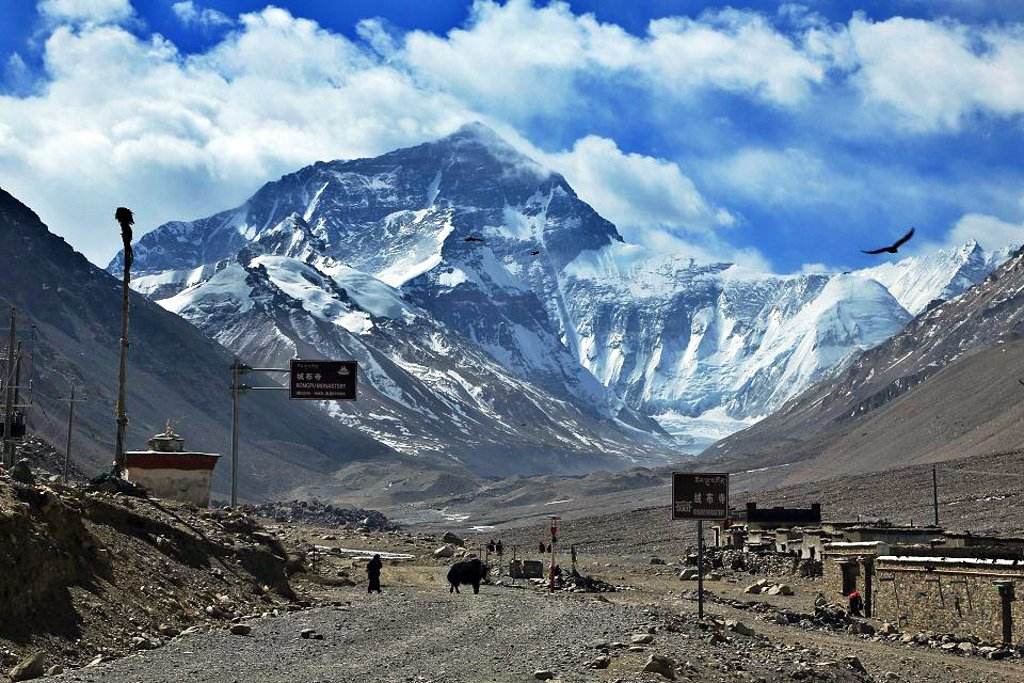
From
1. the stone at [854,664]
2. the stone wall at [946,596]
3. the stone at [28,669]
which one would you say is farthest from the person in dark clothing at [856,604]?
the stone at [28,669]

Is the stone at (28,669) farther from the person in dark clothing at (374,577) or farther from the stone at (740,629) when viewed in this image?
the person in dark clothing at (374,577)

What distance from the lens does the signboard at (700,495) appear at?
35562 mm

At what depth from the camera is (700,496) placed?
3588 centimetres

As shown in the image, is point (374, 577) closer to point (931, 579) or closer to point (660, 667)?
point (931, 579)

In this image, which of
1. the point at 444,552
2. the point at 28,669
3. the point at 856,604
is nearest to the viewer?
the point at 28,669

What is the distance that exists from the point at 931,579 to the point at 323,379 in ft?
A: 74.9

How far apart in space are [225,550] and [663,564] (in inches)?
1885

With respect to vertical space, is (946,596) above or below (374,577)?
below

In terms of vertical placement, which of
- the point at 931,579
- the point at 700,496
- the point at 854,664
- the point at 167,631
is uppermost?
the point at 700,496

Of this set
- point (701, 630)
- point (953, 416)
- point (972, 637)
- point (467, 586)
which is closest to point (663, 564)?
point (467, 586)

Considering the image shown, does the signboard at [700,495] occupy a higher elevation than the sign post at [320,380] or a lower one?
lower

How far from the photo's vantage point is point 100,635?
24.2 m

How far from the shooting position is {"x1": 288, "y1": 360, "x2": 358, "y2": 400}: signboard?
53531 mm

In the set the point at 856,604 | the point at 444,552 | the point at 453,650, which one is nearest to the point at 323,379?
the point at 444,552
